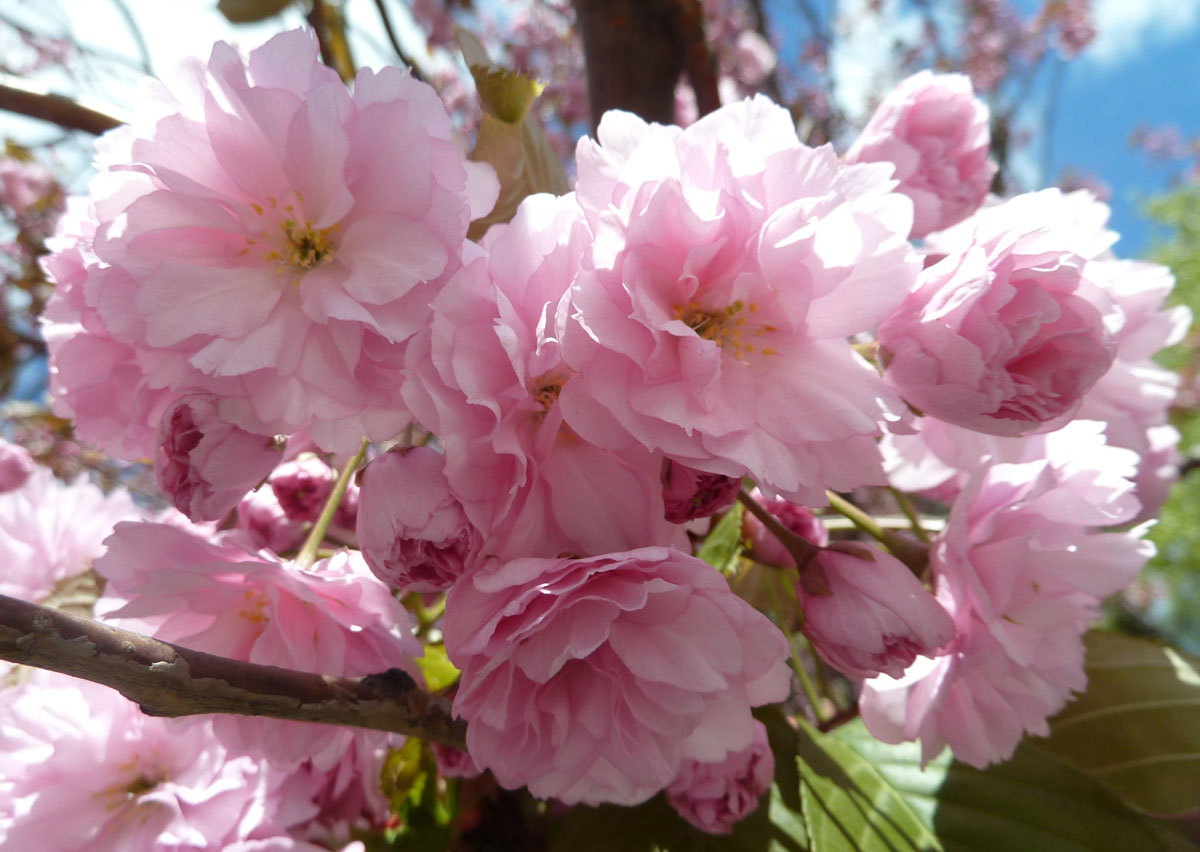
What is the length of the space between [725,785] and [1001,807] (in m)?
0.29

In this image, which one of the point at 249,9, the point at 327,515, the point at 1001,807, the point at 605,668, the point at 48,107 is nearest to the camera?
the point at 605,668

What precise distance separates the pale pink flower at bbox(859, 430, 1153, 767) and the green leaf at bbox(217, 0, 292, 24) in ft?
3.62

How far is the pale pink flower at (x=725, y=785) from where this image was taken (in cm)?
61

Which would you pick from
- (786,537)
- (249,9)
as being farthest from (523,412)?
(249,9)

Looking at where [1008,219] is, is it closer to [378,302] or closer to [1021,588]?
[1021,588]

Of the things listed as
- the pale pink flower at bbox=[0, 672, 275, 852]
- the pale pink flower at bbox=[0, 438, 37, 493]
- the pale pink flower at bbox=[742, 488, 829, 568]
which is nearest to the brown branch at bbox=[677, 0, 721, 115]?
the pale pink flower at bbox=[742, 488, 829, 568]

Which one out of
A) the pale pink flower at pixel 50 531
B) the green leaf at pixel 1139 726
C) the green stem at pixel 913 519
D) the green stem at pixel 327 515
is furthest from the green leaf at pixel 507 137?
the green leaf at pixel 1139 726

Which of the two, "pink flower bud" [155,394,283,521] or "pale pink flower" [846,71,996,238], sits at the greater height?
"pale pink flower" [846,71,996,238]

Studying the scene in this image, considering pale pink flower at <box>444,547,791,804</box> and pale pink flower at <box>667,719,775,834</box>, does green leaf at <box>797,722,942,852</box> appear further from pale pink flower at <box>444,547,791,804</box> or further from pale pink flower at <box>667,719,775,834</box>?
pale pink flower at <box>444,547,791,804</box>

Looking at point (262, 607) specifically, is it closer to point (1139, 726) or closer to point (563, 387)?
point (563, 387)

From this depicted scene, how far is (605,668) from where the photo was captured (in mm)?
495

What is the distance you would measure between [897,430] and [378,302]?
0.32 m

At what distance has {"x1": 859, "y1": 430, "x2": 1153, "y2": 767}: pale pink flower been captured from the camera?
1.77 feet

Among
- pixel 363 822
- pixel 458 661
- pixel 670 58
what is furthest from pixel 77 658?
pixel 670 58
